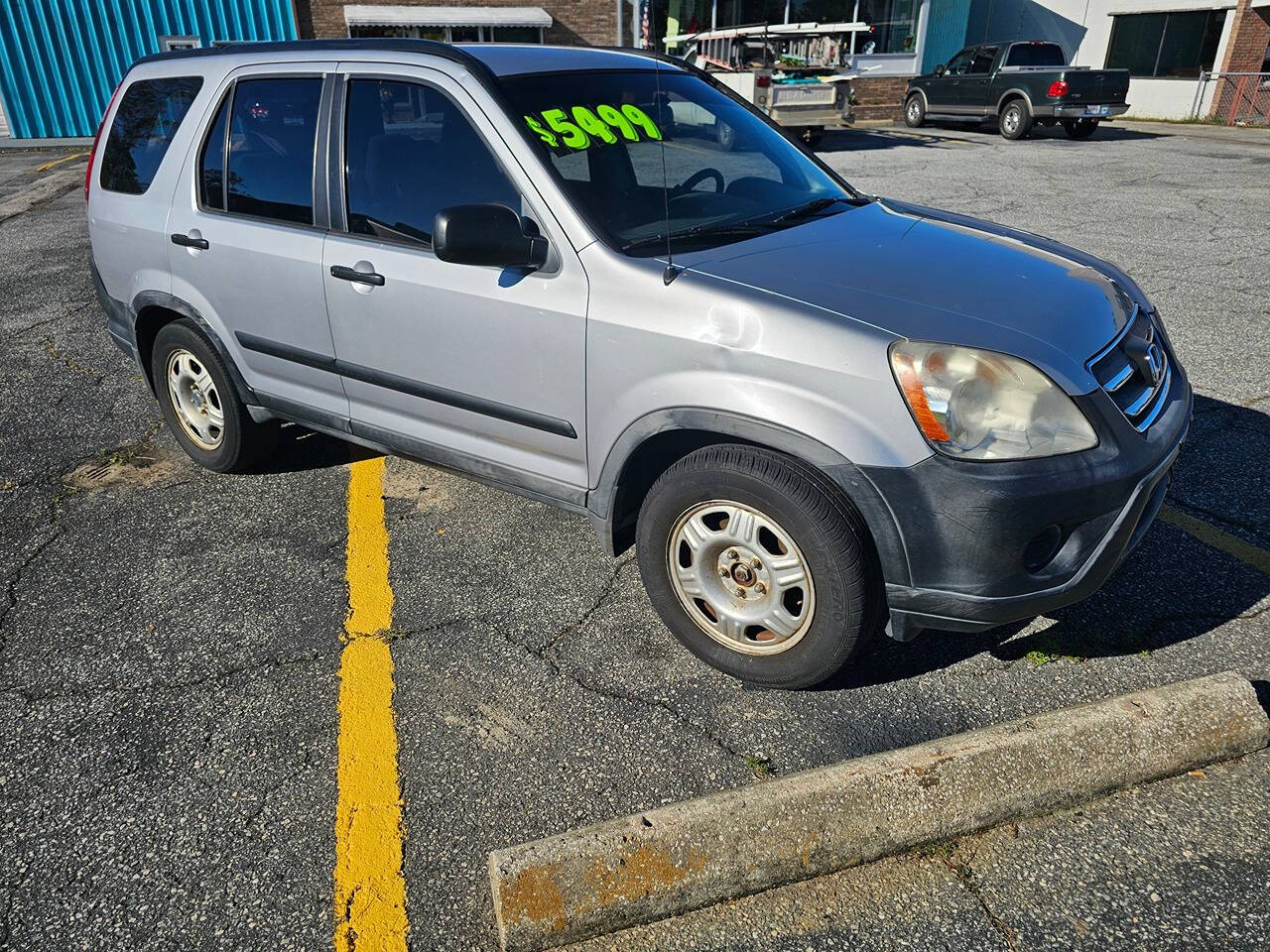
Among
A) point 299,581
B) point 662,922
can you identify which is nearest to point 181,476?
point 299,581

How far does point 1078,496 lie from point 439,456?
2217 mm

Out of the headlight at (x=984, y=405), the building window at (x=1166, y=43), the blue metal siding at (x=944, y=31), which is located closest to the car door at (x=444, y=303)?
the headlight at (x=984, y=405)

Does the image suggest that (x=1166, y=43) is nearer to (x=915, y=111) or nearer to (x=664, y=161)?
(x=915, y=111)

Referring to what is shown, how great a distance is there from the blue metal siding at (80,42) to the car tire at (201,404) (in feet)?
57.4

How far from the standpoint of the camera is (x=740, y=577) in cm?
278

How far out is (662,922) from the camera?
212 cm

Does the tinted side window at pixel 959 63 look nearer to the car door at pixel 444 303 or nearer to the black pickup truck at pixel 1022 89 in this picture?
the black pickup truck at pixel 1022 89

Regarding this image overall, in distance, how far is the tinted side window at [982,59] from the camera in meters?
18.4

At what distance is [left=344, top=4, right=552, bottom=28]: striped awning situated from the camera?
19.8 m

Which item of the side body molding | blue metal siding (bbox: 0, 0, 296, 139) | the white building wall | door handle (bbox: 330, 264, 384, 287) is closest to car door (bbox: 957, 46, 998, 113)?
the white building wall

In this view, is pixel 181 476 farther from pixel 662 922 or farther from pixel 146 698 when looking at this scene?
pixel 662 922

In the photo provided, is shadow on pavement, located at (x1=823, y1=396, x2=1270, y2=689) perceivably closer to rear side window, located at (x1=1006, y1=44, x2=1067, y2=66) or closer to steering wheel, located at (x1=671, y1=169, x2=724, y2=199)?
steering wheel, located at (x1=671, y1=169, x2=724, y2=199)

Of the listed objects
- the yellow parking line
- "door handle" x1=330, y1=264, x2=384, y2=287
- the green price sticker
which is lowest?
the yellow parking line

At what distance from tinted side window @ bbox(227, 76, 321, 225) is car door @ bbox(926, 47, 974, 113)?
18.7 metres
